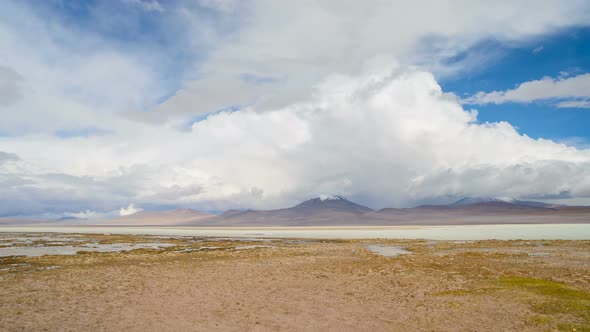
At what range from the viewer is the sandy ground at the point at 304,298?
12.9m

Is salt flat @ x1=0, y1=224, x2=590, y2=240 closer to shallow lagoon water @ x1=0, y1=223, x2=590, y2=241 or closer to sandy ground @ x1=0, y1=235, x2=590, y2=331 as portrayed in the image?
shallow lagoon water @ x1=0, y1=223, x2=590, y2=241

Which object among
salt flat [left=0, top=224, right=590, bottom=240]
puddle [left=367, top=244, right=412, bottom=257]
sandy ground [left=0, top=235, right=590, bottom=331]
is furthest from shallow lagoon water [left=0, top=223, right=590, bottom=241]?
sandy ground [left=0, top=235, right=590, bottom=331]

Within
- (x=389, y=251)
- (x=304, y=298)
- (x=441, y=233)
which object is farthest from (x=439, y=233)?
(x=304, y=298)

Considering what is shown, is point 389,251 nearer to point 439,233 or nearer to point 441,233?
point 439,233

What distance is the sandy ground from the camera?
12.9 meters

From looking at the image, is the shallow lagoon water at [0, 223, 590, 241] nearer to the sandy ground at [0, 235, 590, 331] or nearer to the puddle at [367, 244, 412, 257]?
the puddle at [367, 244, 412, 257]

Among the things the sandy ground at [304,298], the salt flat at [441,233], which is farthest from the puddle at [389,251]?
the salt flat at [441,233]

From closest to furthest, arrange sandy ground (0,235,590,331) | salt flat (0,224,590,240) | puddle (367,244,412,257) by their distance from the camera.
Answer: sandy ground (0,235,590,331)
puddle (367,244,412,257)
salt flat (0,224,590,240)

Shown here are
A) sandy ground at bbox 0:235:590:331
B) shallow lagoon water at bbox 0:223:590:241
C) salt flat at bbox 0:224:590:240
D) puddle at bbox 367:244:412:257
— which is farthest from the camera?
salt flat at bbox 0:224:590:240

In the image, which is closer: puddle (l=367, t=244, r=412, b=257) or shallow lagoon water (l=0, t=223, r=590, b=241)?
puddle (l=367, t=244, r=412, b=257)

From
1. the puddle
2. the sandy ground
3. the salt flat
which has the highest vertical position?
the sandy ground

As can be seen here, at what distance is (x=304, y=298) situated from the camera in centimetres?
1688

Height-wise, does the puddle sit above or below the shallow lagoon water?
above

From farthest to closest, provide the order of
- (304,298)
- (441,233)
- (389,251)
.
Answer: (441,233)
(389,251)
(304,298)
